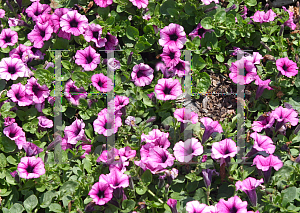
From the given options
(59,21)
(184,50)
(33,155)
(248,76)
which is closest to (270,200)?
(248,76)

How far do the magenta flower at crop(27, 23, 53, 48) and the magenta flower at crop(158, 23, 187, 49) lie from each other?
1.29m

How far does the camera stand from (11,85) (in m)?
3.90

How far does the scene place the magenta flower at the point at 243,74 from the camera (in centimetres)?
371

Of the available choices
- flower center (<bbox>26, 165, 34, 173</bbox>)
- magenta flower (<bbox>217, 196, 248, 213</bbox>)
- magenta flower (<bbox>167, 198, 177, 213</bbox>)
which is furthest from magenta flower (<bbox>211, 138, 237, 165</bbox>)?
flower center (<bbox>26, 165, 34, 173</bbox>)

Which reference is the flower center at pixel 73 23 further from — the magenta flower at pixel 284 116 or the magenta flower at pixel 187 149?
the magenta flower at pixel 284 116

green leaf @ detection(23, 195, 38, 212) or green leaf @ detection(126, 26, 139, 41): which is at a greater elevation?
green leaf @ detection(126, 26, 139, 41)

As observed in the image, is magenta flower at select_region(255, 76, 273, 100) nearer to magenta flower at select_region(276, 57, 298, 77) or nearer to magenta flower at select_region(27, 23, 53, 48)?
magenta flower at select_region(276, 57, 298, 77)

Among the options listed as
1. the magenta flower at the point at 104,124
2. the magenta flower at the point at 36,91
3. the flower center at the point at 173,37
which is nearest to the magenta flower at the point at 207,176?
the magenta flower at the point at 104,124

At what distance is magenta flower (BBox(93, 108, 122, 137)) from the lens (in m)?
3.42

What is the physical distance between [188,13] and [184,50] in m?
0.48

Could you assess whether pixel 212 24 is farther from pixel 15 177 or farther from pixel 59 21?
pixel 15 177

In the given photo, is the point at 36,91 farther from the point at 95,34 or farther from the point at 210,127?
the point at 210,127

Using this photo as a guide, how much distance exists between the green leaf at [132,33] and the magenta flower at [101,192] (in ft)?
5.77

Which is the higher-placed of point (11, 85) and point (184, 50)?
point (184, 50)
